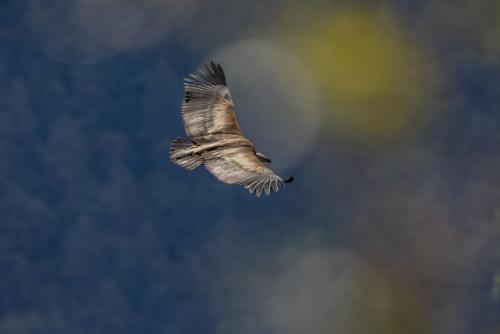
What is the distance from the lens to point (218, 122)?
4450cm

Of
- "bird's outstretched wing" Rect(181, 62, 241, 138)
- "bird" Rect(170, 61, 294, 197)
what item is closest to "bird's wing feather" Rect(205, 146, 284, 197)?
"bird" Rect(170, 61, 294, 197)

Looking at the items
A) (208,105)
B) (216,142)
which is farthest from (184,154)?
(208,105)

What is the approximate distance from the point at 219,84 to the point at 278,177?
1212cm

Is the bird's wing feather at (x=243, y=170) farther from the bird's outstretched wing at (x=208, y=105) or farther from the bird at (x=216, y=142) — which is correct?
the bird's outstretched wing at (x=208, y=105)

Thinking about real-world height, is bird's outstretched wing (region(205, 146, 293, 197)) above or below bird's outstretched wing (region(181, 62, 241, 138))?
below

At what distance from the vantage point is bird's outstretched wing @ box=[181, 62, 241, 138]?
44.1 m

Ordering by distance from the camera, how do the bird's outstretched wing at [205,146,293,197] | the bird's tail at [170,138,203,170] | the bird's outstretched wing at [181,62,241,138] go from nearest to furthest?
1. the bird's outstretched wing at [205,146,293,197]
2. the bird's tail at [170,138,203,170]
3. the bird's outstretched wing at [181,62,241,138]

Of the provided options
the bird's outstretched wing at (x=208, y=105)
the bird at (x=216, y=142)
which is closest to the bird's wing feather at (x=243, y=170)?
the bird at (x=216, y=142)

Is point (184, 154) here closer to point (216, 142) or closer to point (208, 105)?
point (216, 142)

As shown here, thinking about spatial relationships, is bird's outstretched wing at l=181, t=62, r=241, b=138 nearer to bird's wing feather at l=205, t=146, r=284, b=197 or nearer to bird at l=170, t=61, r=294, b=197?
bird at l=170, t=61, r=294, b=197

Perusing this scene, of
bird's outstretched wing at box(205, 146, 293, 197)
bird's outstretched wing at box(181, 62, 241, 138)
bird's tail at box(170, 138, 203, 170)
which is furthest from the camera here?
bird's outstretched wing at box(181, 62, 241, 138)

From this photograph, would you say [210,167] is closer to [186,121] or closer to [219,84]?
[186,121]

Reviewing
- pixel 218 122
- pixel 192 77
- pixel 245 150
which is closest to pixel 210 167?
pixel 245 150

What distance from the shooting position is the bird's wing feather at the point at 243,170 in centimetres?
3662
